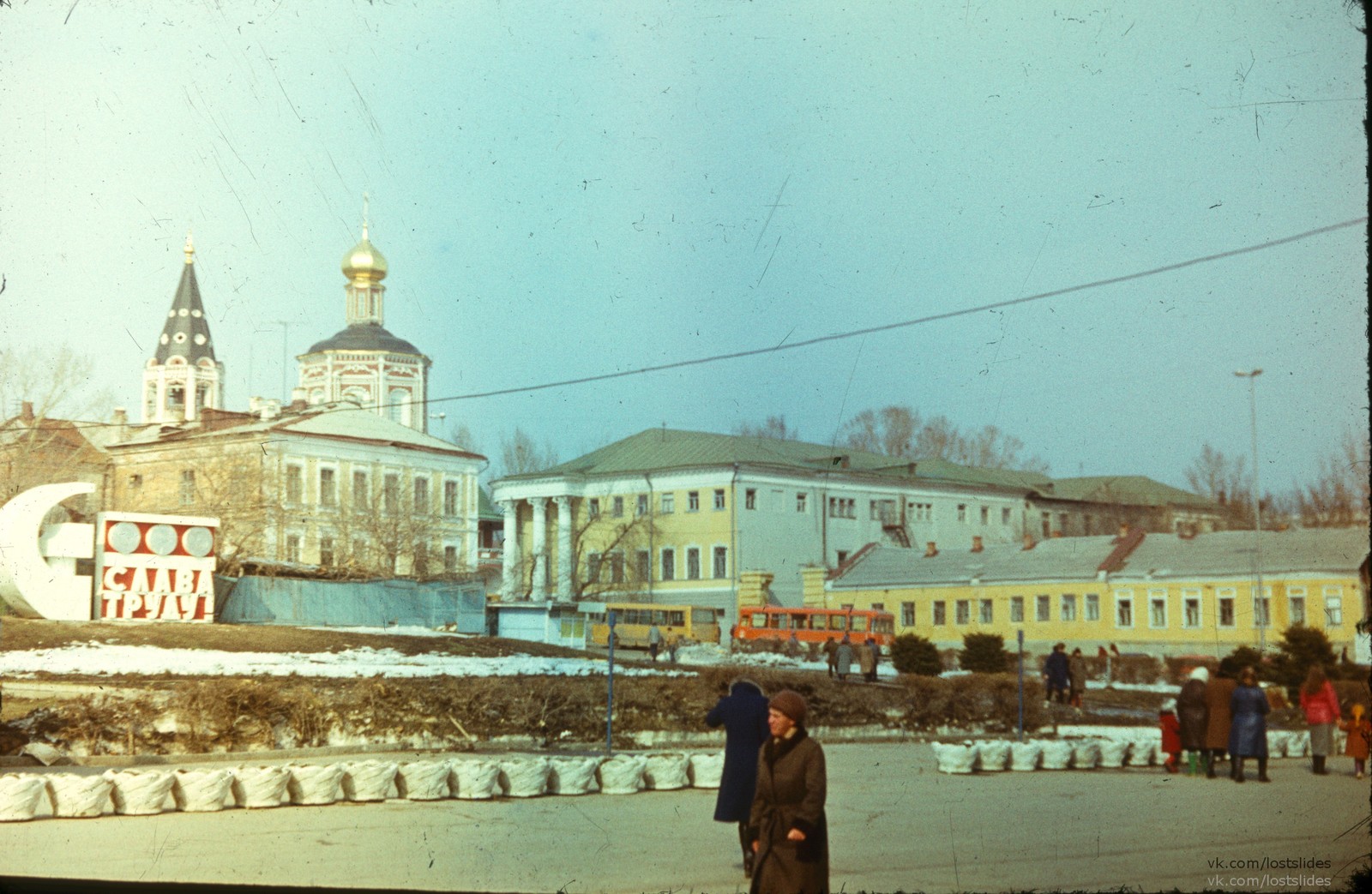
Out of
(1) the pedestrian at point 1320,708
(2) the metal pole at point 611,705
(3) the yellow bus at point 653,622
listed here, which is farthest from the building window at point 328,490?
(1) the pedestrian at point 1320,708

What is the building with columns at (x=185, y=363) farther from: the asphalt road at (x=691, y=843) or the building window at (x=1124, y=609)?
the building window at (x=1124, y=609)

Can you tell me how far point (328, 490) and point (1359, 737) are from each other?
92.4ft

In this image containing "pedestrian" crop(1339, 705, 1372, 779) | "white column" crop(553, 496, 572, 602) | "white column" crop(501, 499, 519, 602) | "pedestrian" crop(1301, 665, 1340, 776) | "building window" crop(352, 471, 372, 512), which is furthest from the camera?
"building window" crop(352, 471, 372, 512)

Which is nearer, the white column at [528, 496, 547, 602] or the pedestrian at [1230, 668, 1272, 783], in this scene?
the pedestrian at [1230, 668, 1272, 783]

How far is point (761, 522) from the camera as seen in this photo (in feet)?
83.4

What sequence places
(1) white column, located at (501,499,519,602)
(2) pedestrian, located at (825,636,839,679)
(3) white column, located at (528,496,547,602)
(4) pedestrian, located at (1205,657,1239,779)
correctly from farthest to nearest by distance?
(2) pedestrian, located at (825,636,839,679) → (1) white column, located at (501,499,519,602) → (3) white column, located at (528,496,547,602) → (4) pedestrian, located at (1205,657,1239,779)

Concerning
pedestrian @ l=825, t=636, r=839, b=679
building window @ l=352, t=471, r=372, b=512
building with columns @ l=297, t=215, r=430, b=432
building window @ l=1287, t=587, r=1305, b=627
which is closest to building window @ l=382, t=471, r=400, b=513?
building window @ l=352, t=471, r=372, b=512

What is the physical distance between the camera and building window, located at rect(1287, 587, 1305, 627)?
1473cm

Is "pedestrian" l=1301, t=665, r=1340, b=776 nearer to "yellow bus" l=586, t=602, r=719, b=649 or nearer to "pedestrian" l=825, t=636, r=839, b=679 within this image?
"pedestrian" l=825, t=636, r=839, b=679

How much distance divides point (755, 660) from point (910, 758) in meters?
17.8

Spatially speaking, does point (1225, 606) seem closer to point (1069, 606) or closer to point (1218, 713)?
point (1218, 713)

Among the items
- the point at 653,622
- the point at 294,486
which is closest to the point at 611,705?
the point at 653,622

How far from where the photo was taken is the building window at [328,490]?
A: 1410 inches

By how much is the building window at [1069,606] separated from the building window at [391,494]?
17.4 metres
